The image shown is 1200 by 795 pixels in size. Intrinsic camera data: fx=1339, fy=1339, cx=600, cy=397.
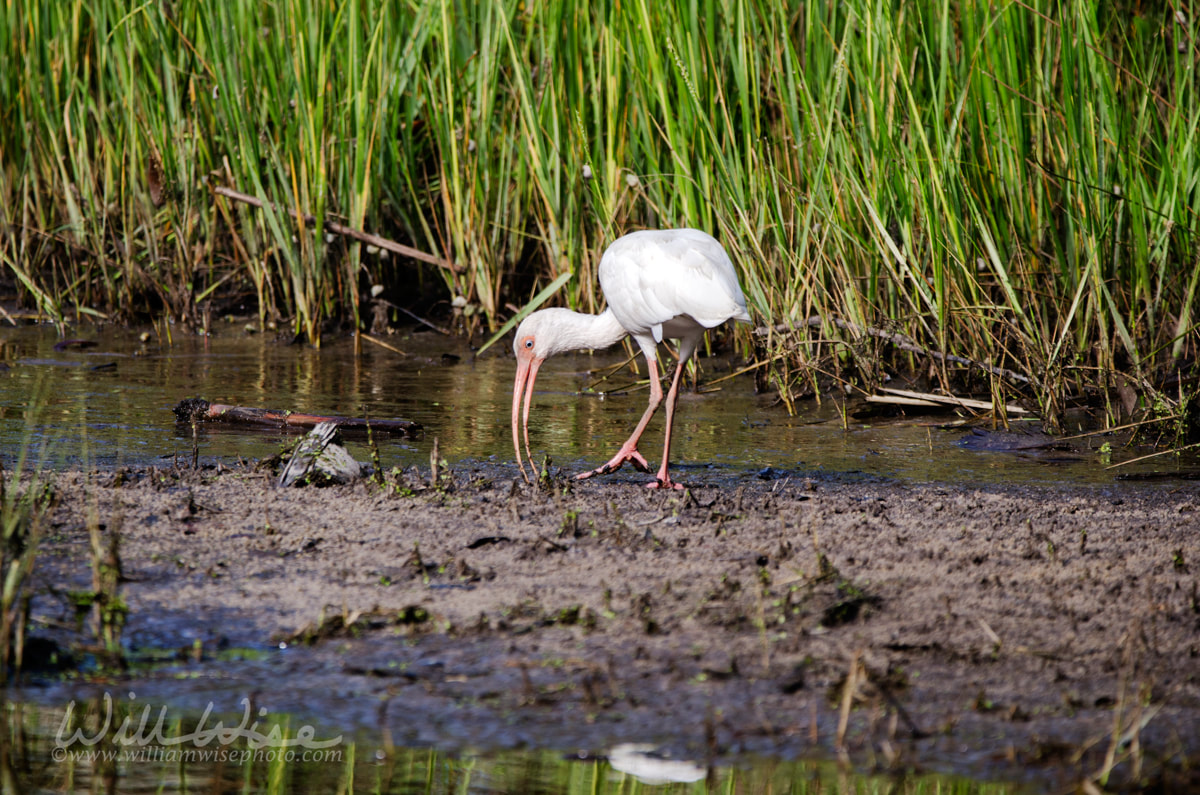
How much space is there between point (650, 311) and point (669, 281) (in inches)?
6.4

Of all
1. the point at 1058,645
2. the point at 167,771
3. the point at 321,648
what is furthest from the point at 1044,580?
the point at 167,771

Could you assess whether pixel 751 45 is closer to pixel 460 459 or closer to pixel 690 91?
pixel 690 91

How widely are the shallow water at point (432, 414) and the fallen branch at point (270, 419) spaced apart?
5cm

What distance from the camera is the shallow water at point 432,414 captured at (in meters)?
5.02

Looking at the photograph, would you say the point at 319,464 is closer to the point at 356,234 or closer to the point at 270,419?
the point at 270,419

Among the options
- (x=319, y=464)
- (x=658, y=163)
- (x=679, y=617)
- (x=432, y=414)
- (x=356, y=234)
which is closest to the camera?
(x=679, y=617)

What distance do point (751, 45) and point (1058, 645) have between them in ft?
13.5

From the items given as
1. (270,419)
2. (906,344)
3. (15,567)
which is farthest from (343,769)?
(906,344)

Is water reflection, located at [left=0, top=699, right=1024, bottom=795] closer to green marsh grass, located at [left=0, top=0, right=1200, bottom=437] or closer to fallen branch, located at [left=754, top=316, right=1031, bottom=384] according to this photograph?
green marsh grass, located at [left=0, top=0, right=1200, bottom=437]

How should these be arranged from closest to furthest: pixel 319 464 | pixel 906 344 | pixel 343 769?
1. pixel 343 769
2. pixel 319 464
3. pixel 906 344

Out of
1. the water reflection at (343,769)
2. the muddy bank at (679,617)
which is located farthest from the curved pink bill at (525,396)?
the water reflection at (343,769)

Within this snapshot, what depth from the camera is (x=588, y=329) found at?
559 cm

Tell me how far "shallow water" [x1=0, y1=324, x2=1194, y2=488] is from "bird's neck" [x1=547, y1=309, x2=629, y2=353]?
40 cm

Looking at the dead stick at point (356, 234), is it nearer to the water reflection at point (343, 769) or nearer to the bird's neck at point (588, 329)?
the bird's neck at point (588, 329)
